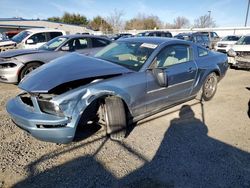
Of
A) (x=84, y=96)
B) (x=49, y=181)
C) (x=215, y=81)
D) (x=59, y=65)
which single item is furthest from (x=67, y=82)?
(x=215, y=81)

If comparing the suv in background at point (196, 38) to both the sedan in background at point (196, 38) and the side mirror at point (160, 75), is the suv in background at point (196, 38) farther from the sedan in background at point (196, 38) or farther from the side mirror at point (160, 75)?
the side mirror at point (160, 75)

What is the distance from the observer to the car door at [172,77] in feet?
12.8

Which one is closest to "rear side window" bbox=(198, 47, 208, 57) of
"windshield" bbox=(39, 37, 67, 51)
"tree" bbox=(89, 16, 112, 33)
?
"windshield" bbox=(39, 37, 67, 51)

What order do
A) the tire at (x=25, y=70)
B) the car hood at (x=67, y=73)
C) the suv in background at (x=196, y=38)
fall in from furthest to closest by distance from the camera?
the suv in background at (x=196, y=38) → the tire at (x=25, y=70) → the car hood at (x=67, y=73)

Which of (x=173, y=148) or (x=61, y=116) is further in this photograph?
(x=173, y=148)

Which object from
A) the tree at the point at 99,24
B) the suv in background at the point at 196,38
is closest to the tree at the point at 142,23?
the tree at the point at 99,24

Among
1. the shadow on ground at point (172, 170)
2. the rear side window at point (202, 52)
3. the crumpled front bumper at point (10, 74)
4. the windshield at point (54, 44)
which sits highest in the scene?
the windshield at point (54, 44)

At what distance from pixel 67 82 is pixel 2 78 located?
425 centimetres

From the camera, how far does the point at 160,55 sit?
4.02 meters

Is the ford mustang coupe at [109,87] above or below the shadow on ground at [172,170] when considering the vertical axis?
above

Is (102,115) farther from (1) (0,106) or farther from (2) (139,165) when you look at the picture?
(1) (0,106)

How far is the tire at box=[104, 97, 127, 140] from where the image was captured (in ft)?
11.0

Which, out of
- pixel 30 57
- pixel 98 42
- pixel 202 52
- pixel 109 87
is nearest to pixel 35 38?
pixel 98 42

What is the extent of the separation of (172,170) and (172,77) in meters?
1.81
